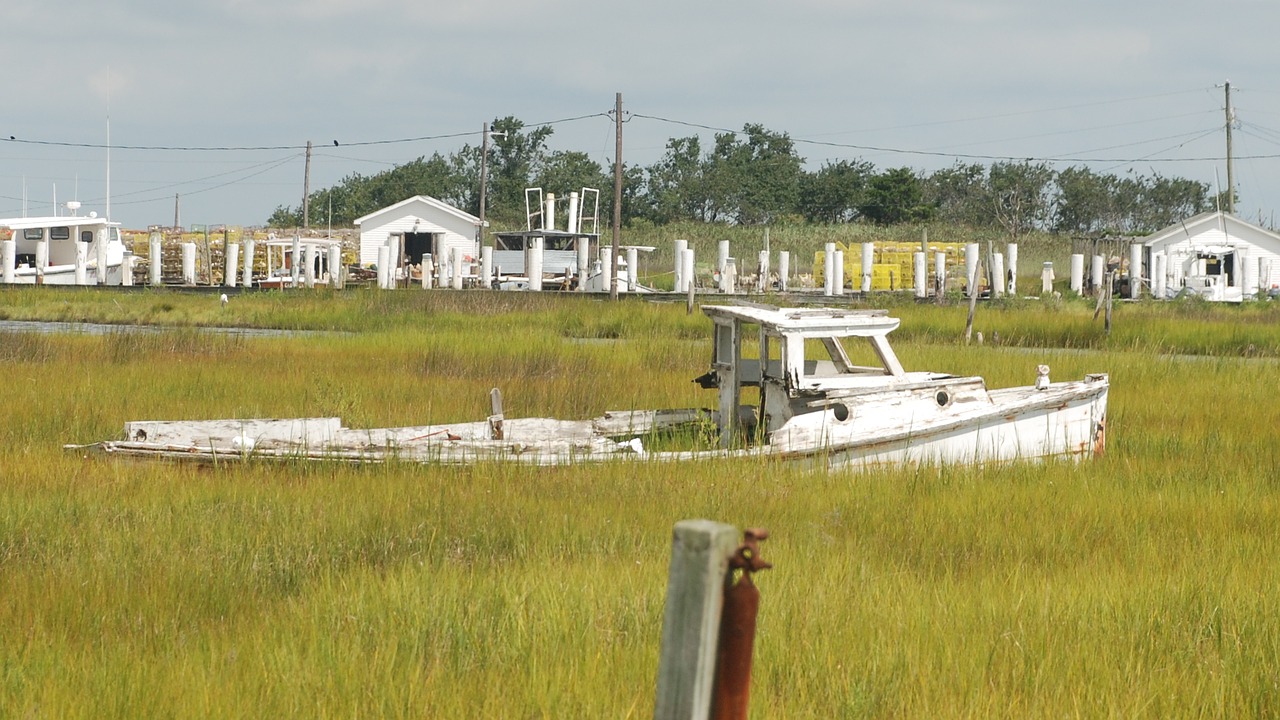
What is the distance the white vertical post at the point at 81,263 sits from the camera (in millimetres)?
43812

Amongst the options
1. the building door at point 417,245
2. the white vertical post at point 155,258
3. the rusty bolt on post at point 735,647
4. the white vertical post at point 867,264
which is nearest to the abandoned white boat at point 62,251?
the white vertical post at point 155,258

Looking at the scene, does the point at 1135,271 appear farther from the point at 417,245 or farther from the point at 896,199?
the point at 896,199

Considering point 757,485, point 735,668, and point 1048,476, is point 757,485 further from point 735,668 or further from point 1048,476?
point 735,668

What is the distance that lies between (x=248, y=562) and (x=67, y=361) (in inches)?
503

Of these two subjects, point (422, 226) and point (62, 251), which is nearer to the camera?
point (62, 251)

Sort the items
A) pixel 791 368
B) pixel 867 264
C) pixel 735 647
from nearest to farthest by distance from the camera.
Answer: pixel 735 647 < pixel 791 368 < pixel 867 264

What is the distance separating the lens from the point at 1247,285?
49312 millimetres

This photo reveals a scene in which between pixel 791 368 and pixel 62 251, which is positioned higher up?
pixel 62 251

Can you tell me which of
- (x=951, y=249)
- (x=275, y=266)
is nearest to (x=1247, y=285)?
(x=951, y=249)

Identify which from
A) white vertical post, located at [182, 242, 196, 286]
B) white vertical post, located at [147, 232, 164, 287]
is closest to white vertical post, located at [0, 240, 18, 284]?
white vertical post, located at [147, 232, 164, 287]

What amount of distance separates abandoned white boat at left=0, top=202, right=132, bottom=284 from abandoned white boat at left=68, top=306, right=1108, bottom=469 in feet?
108

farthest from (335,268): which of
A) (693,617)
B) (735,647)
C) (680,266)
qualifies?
(693,617)

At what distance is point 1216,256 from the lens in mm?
48625

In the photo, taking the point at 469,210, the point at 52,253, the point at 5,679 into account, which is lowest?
the point at 5,679
